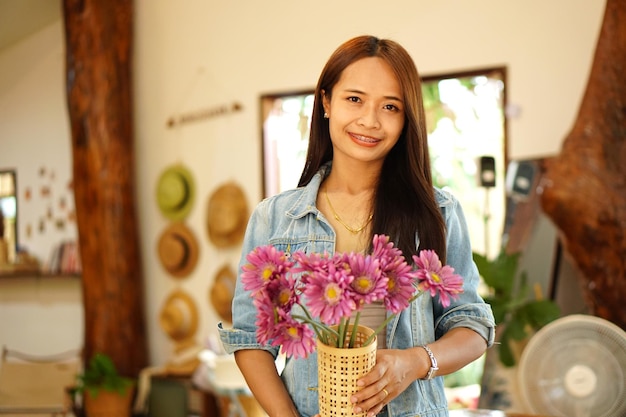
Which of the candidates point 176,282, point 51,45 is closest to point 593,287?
point 176,282

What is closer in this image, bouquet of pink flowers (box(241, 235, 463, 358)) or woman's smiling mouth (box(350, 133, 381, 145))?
bouquet of pink flowers (box(241, 235, 463, 358))

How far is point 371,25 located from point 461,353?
337cm

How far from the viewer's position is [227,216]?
189 inches

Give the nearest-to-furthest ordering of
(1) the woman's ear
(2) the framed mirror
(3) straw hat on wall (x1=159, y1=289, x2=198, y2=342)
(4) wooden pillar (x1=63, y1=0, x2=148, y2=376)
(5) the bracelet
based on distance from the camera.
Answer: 1. (5) the bracelet
2. (1) the woman's ear
3. (4) wooden pillar (x1=63, y1=0, x2=148, y2=376)
4. (3) straw hat on wall (x1=159, y1=289, x2=198, y2=342)
5. (2) the framed mirror

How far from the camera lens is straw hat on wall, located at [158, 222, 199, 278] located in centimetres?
503

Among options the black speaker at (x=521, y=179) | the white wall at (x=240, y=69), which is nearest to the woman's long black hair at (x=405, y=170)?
the black speaker at (x=521, y=179)

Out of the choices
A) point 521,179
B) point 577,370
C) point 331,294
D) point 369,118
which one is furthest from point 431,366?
point 521,179

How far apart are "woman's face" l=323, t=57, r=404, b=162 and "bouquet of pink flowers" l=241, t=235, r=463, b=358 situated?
274 mm

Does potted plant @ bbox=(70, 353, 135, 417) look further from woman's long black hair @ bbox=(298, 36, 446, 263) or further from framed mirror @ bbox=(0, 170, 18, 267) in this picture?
woman's long black hair @ bbox=(298, 36, 446, 263)

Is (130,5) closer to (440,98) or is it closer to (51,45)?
(51,45)

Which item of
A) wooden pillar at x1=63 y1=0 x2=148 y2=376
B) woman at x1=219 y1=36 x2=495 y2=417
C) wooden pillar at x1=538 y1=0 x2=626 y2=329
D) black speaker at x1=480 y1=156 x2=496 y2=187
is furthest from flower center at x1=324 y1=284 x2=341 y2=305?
wooden pillar at x1=63 y1=0 x2=148 y2=376

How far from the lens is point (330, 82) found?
131cm

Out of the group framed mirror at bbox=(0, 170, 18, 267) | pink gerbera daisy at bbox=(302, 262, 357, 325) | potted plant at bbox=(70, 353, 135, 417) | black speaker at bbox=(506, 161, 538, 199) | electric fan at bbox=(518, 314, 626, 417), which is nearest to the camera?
pink gerbera daisy at bbox=(302, 262, 357, 325)

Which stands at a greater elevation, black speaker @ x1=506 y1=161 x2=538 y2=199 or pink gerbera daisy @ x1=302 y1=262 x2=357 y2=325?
black speaker @ x1=506 y1=161 x2=538 y2=199
